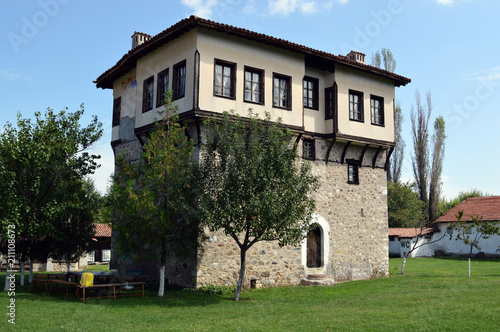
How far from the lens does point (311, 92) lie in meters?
18.7

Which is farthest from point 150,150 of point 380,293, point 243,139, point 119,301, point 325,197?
point 380,293

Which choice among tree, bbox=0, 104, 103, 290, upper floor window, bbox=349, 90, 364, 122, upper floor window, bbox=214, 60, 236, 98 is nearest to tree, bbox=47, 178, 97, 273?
tree, bbox=0, 104, 103, 290

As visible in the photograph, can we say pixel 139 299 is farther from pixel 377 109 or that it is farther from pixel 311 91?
pixel 377 109

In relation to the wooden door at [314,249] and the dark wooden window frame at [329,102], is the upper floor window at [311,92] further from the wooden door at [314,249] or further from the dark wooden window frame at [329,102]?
the wooden door at [314,249]

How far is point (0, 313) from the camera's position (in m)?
11.0

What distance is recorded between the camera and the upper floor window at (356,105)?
19.2m

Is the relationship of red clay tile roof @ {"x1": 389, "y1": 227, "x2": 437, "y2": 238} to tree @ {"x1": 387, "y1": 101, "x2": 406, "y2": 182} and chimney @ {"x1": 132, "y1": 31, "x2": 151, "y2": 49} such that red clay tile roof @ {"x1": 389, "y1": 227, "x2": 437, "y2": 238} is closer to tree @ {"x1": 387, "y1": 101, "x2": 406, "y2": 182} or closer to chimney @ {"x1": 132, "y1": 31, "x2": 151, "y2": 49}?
tree @ {"x1": 387, "y1": 101, "x2": 406, "y2": 182}

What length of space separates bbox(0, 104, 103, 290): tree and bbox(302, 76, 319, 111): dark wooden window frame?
29.2 feet

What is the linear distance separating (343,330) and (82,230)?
1210cm

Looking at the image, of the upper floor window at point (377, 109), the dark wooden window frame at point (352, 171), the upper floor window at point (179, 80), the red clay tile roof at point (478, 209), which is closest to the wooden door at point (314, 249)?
the dark wooden window frame at point (352, 171)

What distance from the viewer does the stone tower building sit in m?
15.2

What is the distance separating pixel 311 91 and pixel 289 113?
7.90 feet

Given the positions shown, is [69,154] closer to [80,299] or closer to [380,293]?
[80,299]

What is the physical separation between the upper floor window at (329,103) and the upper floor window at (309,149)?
54.0 inches
